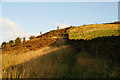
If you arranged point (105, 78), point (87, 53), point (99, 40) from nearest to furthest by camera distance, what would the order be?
point (105, 78) → point (99, 40) → point (87, 53)

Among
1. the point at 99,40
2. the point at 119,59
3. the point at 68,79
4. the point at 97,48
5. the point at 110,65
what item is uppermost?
the point at 99,40

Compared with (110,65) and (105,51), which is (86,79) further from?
(105,51)

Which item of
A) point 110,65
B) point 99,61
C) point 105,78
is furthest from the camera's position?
point 99,61

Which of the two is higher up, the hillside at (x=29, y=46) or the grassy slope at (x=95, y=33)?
the grassy slope at (x=95, y=33)

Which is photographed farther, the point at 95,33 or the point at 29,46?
the point at 29,46

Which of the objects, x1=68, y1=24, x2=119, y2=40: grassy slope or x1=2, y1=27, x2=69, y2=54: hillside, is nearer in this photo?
x1=68, y1=24, x2=119, y2=40: grassy slope

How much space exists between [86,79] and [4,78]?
11.8 ft

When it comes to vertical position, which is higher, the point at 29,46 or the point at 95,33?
the point at 95,33

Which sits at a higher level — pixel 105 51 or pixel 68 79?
pixel 105 51

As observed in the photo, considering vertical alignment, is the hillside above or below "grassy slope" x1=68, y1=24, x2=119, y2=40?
below

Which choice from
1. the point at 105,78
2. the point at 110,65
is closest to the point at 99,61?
the point at 110,65

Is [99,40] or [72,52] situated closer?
[99,40]

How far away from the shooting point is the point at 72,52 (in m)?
Answer: 7.77

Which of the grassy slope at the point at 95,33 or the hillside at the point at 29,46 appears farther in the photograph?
the hillside at the point at 29,46
